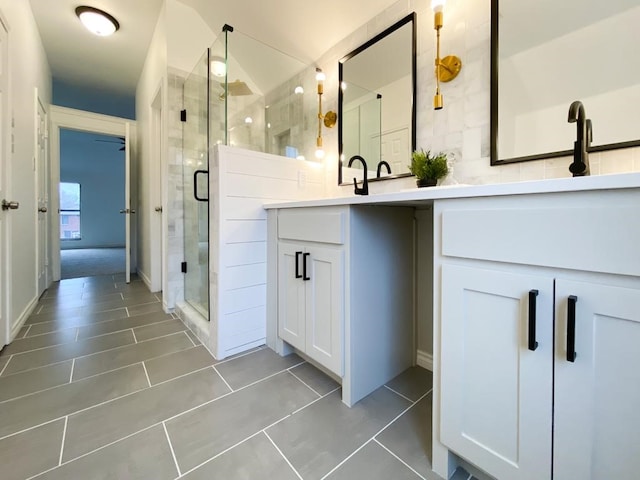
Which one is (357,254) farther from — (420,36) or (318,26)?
(318,26)

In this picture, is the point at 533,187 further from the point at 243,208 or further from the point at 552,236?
the point at 243,208

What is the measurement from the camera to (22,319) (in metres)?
2.17

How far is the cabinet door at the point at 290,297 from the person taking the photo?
152cm

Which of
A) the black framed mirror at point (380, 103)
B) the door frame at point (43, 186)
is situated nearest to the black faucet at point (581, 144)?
the black framed mirror at point (380, 103)

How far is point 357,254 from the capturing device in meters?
1.27

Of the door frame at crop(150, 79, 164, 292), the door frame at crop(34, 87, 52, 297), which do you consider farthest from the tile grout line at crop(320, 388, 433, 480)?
the door frame at crop(34, 87, 52, 297)

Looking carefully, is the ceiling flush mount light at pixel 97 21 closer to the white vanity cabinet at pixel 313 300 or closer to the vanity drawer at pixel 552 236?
the white vanity cabinet at pixel 313 300

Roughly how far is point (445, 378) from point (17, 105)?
10.5ft

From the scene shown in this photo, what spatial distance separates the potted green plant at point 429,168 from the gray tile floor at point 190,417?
1033mm


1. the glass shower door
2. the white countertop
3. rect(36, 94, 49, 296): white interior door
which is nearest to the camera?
the white countertop

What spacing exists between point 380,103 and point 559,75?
2.91ft

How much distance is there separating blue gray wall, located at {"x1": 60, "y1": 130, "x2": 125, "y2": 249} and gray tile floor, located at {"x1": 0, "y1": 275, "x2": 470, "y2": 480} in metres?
8.09

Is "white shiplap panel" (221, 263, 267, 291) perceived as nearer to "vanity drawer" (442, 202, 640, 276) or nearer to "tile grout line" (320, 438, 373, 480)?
"tile grout line" (320, 438, 373, 480)

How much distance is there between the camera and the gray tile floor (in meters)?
0.95
